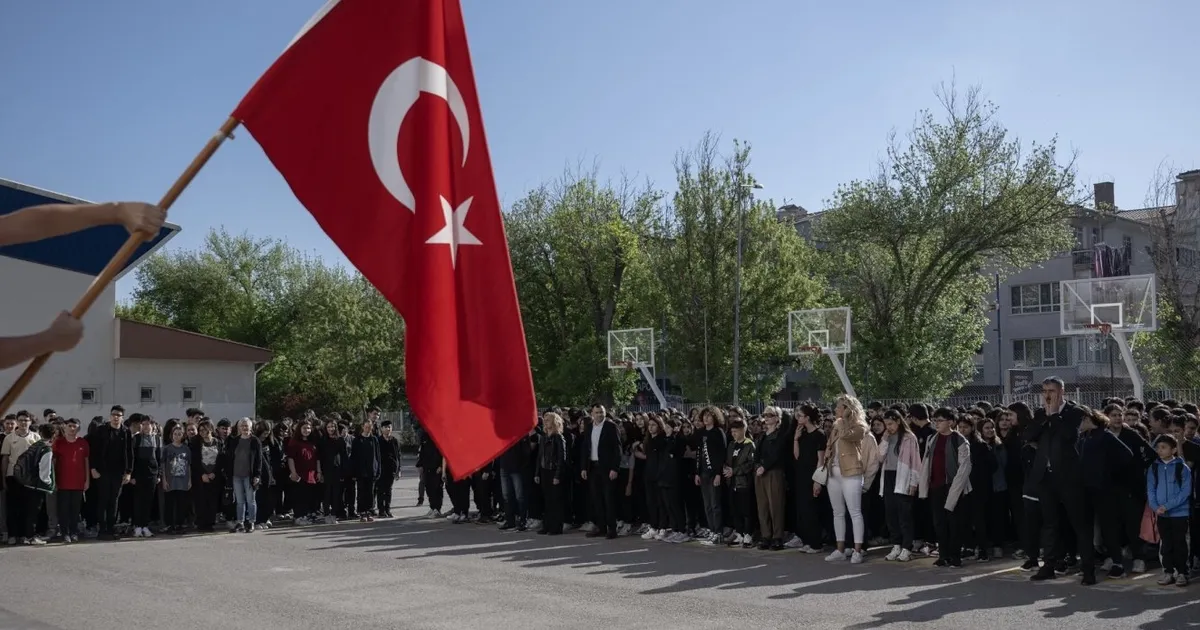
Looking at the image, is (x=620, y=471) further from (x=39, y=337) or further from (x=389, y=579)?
(x=39, y=337)

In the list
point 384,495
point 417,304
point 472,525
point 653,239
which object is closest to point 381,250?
point 417,304

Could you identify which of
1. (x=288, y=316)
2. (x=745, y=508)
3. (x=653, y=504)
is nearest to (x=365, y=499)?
(x=653, y=504)

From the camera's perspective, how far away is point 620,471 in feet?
59.2

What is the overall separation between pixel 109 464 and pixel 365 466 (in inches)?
176

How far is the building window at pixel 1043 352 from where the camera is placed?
191 feet

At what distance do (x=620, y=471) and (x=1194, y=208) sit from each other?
3301cm

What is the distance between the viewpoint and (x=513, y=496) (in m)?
18.9

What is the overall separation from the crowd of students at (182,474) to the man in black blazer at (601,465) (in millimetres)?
4837

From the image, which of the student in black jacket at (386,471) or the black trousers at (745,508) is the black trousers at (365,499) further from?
the black trousers at (745,508)

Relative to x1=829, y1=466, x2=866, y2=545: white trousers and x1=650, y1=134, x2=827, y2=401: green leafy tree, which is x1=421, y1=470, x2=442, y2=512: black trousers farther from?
x1=650, y1=134, x2=827, y2=401: green leafy tree

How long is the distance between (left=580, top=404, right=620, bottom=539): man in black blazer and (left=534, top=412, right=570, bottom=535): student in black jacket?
0.42 m

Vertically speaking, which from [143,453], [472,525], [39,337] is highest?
[39,337]

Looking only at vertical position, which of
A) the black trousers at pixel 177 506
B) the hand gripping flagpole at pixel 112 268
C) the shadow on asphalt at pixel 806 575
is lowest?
the shadow on asphalt at pixel 806 575

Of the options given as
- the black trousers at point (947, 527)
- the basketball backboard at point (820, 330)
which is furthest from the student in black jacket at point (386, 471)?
the basketball backboard at point (820, 330)
